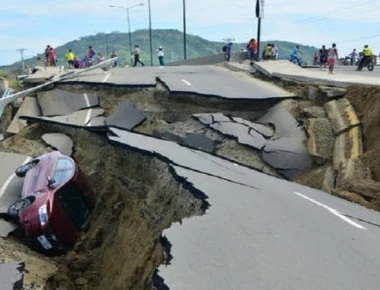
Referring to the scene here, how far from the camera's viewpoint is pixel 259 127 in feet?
52.2

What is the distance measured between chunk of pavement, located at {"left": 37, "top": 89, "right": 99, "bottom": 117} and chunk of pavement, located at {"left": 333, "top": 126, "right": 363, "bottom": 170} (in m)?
9.03

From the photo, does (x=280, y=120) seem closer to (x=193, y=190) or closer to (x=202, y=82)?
(x=202, y=82)

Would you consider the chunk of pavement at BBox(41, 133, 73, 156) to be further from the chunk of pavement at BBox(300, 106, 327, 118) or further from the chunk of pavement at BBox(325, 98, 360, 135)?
the chunk of pavement at BBox(325, 98, 360, 135)

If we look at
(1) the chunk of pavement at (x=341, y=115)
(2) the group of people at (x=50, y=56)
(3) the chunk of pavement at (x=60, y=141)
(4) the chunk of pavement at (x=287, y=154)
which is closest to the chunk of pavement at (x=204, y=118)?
(4) the chunk of pavement at (x=287, y=154)

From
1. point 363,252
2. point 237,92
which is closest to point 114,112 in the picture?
point 237,92

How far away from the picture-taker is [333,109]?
15.5 m

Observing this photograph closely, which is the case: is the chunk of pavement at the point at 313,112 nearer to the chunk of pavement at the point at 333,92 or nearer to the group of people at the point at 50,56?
the chunk of pavement at the point at 333,92

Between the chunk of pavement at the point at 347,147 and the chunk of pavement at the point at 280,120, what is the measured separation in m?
1.76

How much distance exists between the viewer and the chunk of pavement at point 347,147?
13.2 m

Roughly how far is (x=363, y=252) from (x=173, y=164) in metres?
4.58

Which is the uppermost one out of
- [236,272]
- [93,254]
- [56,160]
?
[236,272]

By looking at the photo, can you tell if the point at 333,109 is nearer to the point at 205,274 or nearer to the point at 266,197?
the point at 266,197

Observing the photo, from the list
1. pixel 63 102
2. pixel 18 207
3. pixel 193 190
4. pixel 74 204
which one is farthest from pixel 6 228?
pixel 63 102

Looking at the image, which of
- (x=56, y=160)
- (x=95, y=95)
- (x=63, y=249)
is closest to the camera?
(x=63, y=249)
